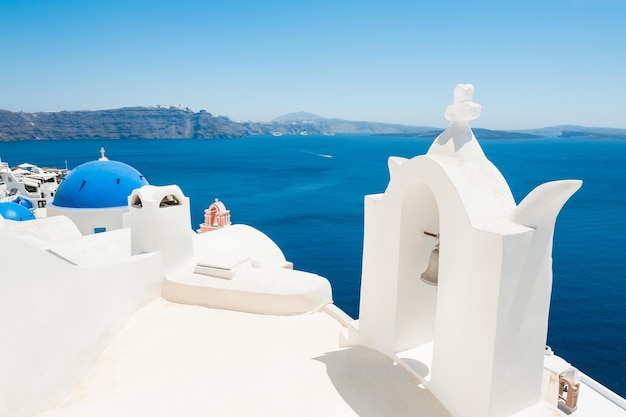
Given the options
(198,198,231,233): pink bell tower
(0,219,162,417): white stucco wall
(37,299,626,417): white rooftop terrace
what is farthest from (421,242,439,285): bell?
(198,198,231,233): pink bell tower

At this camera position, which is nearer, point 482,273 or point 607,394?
point 482,273

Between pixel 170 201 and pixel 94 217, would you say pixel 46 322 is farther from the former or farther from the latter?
pixel 94 217

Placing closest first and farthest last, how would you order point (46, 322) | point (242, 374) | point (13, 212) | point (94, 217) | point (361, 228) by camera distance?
point (242, 374) → point (46, 322) → point (94, 217) → point (13, 212) → point (361, 228)

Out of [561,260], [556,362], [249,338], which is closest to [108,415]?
[249,338]

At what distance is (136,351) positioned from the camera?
28.6ft

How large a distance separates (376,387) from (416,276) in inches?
63.5

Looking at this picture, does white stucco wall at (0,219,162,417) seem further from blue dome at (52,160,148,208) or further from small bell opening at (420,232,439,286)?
blue dome at (52,160,148,208)

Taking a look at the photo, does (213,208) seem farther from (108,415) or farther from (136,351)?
(108,415)

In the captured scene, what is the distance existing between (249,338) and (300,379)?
13.3 feet

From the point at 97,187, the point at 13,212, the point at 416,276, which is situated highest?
the point at 416,276

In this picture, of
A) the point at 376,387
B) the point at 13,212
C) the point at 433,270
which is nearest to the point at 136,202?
the point at 376,387

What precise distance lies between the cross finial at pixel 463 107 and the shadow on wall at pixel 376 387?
11.4 ft

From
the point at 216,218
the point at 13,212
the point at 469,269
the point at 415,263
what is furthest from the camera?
the point at 216,218

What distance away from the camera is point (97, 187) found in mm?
18766
